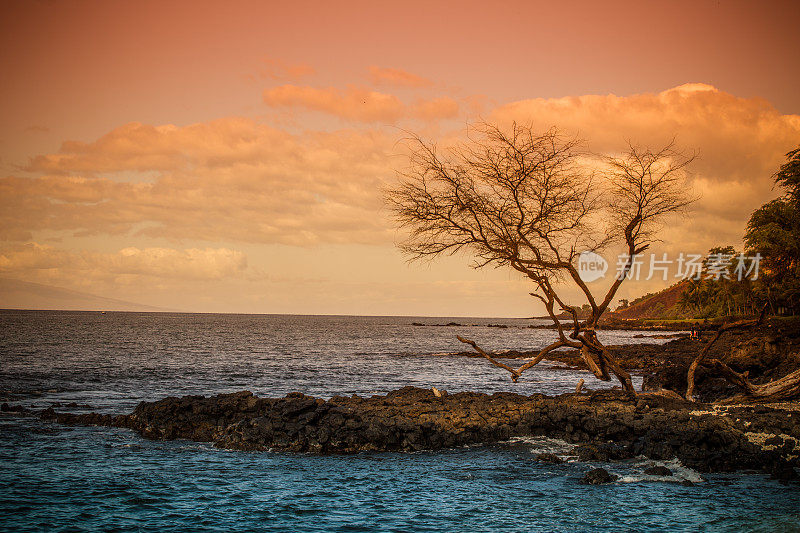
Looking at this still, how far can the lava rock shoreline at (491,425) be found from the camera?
662 inches

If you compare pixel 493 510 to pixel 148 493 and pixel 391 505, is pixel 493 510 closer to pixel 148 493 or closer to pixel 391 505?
pixel 391 505

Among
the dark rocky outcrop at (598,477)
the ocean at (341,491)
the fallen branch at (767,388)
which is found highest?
the fallen branch at (767,388)

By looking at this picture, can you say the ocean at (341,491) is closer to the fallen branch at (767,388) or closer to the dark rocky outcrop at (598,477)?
the dark rocky outcrop at (598,477)

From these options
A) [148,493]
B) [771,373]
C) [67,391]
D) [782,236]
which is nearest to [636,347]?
[782,236]

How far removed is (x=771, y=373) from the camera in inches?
1293

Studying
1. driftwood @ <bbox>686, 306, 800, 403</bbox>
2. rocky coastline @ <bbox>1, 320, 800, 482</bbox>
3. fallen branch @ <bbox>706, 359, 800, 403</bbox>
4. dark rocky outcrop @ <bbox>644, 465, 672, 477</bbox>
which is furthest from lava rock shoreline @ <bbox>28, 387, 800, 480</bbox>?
fallen branch @ <bbox>706, 359, 800, 403</bbox>

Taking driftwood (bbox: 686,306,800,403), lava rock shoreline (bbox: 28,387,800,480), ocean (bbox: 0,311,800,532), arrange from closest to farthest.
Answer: ocean (bbox: 0,311,800,532)
lava rock shoreline (bbox: 28,387,800,480)
driftwood (bbox: 686,306,800,403)

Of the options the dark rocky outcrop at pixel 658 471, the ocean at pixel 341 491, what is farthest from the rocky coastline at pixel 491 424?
the dark rocky outcrop at pixel 658 471

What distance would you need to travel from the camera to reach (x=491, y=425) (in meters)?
19.9

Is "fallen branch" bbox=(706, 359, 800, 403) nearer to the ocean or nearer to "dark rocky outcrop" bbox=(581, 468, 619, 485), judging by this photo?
the ocean

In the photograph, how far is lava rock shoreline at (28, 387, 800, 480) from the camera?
55.2 feet

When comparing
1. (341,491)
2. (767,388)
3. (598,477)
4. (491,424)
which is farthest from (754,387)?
(341,491)

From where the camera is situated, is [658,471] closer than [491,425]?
Yes

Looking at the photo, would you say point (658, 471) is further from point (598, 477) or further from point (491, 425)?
point (491, 425)
